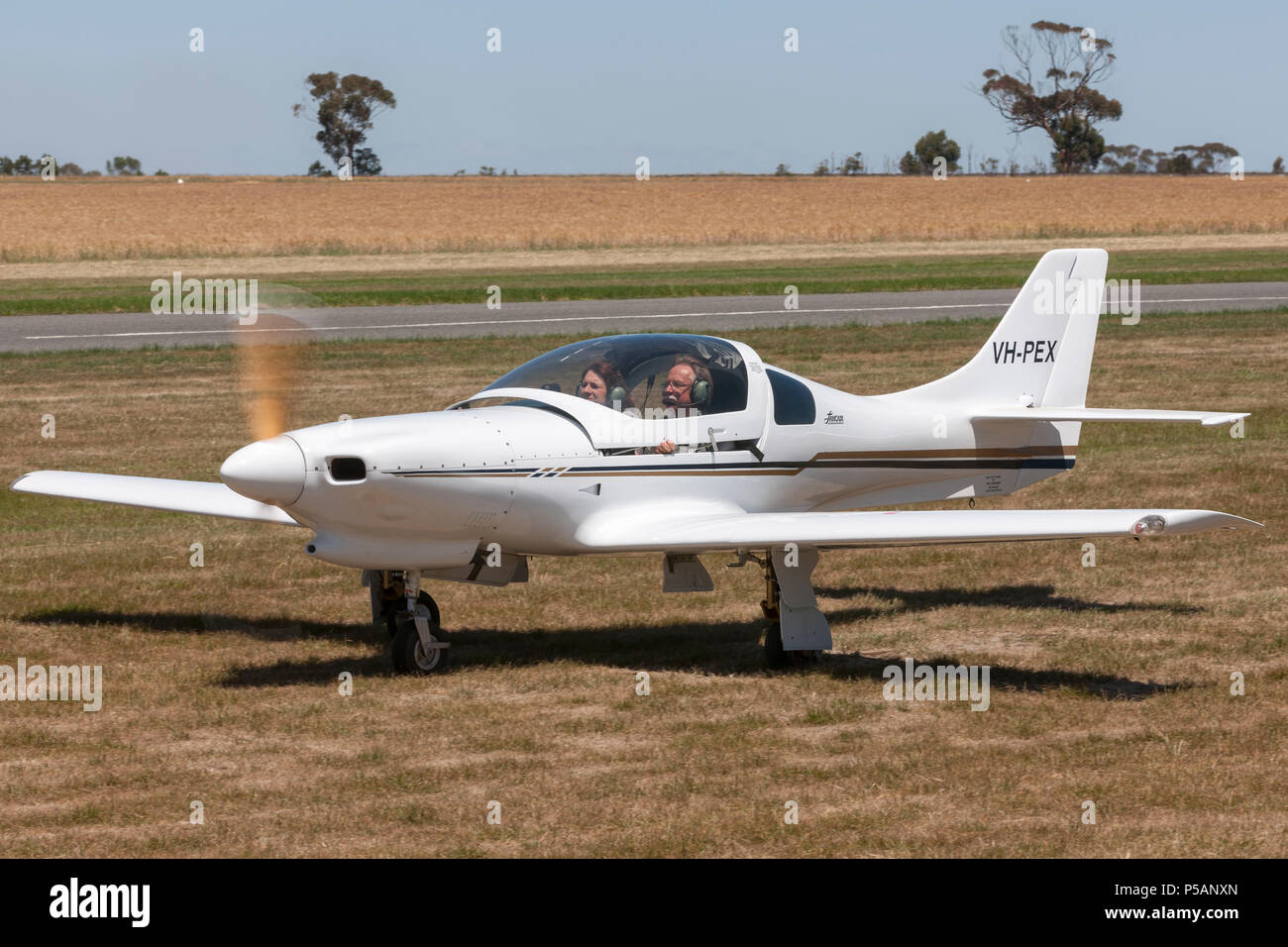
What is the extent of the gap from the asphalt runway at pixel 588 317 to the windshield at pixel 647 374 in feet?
58.5

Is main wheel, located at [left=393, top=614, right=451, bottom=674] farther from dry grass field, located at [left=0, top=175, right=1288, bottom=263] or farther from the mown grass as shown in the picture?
dry grass field, located at [left=0, top=175, right=1288, bottom=263]

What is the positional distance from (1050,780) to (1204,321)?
83.8ft

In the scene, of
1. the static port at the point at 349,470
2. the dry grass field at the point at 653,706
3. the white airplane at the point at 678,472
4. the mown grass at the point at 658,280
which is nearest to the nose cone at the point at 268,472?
the white airplane at the point at 678,472

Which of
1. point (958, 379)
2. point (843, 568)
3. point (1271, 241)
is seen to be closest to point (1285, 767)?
point (958, 379)

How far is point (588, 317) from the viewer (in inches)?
1339

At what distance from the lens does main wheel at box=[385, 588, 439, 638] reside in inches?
387

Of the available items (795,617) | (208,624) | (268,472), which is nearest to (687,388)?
(795,617)

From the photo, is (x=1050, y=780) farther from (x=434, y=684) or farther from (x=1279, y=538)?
(x=1279, y=538)

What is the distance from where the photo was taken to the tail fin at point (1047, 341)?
38.1 feet

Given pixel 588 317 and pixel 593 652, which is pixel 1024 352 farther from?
pixel 588 317

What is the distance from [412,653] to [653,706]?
165 centimetres

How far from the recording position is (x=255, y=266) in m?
49.3
